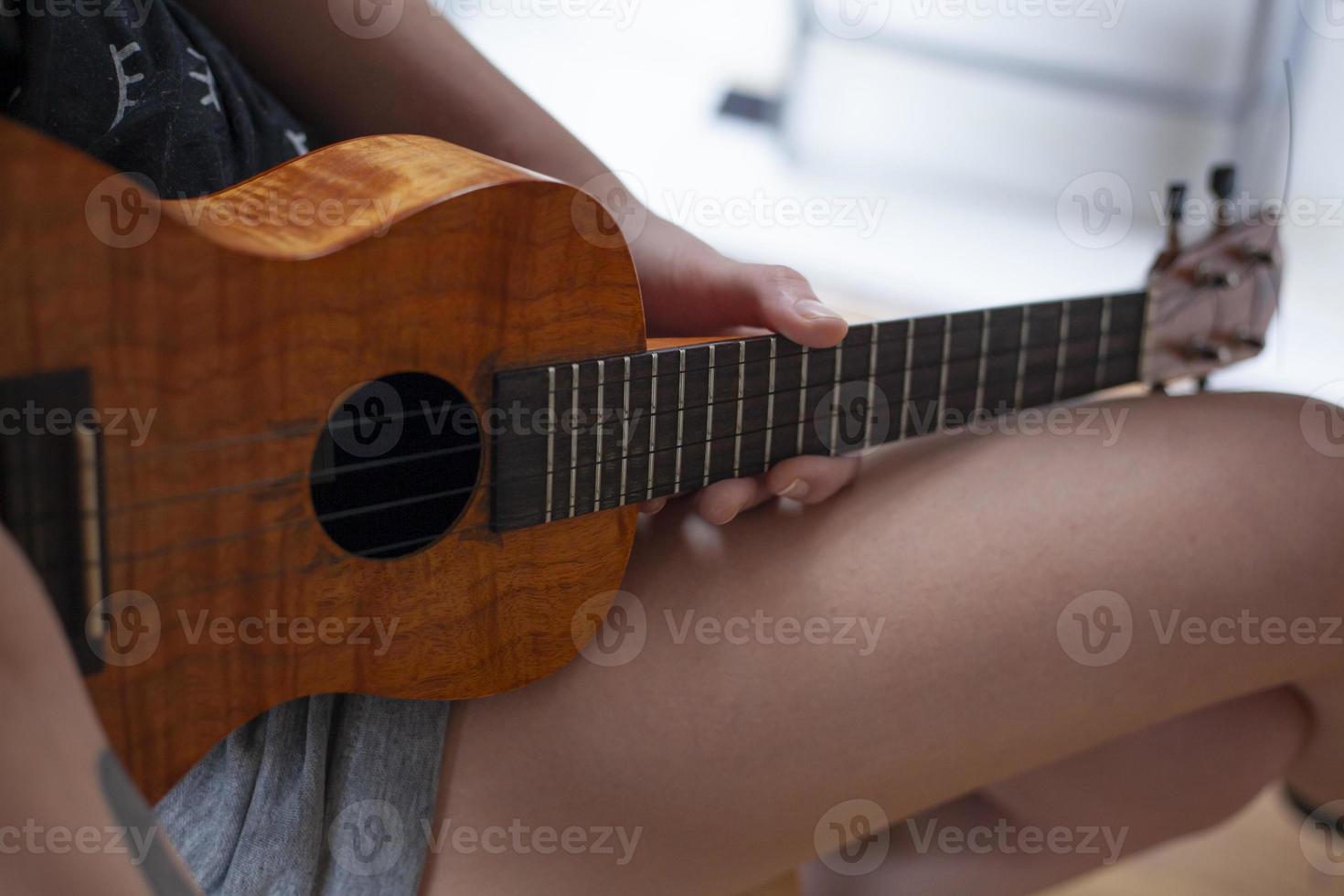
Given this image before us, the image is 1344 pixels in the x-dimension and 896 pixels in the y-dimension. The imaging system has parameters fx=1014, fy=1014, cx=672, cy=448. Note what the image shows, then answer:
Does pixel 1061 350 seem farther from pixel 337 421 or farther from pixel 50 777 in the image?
pixel 50 777

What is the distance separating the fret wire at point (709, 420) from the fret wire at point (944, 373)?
8.1 inches

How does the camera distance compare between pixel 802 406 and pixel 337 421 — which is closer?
pixel 337 421

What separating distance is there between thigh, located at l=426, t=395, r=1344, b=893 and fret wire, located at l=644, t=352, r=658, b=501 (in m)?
0.06

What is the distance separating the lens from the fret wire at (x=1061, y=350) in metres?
0.82

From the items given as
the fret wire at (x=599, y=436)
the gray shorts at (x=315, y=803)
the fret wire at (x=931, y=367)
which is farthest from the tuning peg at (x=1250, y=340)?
the gray shorts at (x=315, y=803)

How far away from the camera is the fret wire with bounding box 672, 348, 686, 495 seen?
23.9 inches

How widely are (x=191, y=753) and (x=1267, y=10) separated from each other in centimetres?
233

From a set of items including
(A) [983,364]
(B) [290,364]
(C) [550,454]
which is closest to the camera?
(B) [290,364]

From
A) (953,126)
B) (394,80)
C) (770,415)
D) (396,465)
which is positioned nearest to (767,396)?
(770,415)

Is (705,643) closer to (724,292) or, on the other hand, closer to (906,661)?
(906,661)

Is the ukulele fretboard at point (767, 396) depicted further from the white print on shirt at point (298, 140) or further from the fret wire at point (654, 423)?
the white print on shirt at point (298, 140)

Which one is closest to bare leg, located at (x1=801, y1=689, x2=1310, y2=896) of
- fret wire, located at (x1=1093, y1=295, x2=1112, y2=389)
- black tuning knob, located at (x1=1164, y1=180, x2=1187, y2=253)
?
fret wire, located at (x1=1093, y1=295, x2=1112, y2=389)

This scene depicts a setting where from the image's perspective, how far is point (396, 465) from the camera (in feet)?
1.78

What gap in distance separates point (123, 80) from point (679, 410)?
0.37 m
